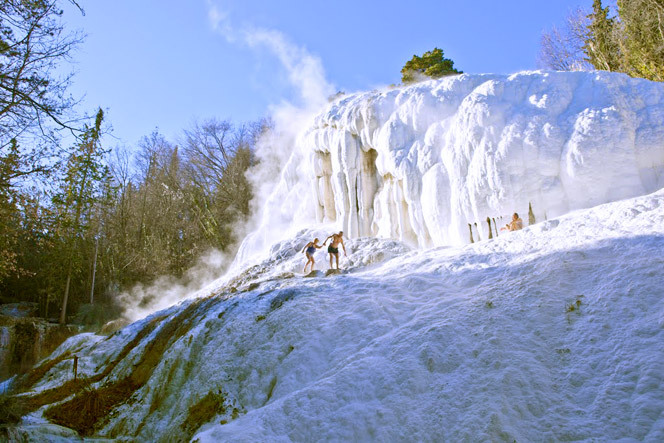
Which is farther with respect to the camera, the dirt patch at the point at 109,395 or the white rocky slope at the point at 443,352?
the dirt patch at the point at 109,395

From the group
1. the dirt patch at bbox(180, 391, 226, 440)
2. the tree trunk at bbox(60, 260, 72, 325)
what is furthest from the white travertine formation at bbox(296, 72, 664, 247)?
the tree trunk at bbox(60, 260, 72, 325)

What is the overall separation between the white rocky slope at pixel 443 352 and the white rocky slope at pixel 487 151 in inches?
78.8

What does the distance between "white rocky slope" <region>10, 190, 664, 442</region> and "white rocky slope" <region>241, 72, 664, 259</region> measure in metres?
2.00

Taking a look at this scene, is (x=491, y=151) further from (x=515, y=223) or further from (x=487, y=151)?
(x=515, y=223)

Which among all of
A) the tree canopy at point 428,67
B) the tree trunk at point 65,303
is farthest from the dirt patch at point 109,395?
the tree canopy at point 428,67

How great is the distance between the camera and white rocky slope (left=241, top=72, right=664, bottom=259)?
34.5ft

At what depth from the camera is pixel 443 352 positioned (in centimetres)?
566

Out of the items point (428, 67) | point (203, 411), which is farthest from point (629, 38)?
point (203, 411)

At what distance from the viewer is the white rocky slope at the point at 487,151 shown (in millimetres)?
10508

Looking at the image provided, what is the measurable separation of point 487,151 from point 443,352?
7637 millimetres

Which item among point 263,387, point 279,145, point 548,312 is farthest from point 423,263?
point 279,145

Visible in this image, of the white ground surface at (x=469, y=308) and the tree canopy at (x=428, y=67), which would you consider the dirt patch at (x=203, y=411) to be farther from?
the tree canopy at (x=428, y=67)

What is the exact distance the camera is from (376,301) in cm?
785

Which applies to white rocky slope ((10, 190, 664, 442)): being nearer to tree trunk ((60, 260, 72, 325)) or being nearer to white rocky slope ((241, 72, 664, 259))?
white rocky slope ((241, 72, 664, 259))
